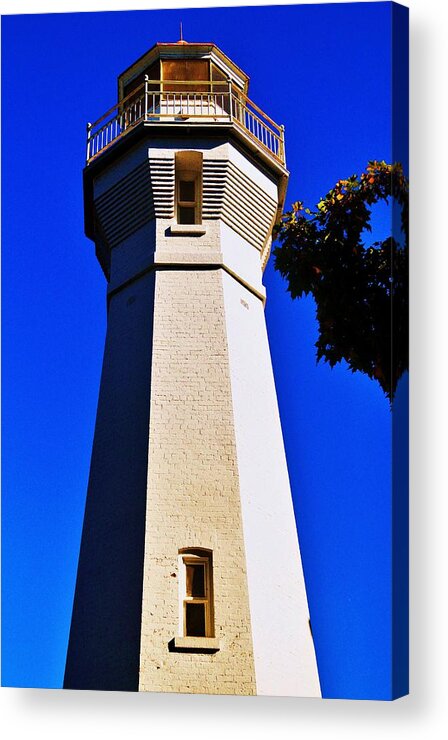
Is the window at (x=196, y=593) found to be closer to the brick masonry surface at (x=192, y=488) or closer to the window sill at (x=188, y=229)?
the brick masonry surface at (x=192, y=488)

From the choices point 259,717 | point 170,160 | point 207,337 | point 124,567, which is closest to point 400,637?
point 259,717

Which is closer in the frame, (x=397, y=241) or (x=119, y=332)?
(x=397, y=241)

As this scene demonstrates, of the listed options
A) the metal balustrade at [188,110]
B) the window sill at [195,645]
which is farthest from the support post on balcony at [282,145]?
the window sill at [195,645]

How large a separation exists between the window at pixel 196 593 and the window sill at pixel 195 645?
5.9 inches

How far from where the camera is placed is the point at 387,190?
14.6 metres

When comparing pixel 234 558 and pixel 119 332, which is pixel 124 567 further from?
pixel 119 332

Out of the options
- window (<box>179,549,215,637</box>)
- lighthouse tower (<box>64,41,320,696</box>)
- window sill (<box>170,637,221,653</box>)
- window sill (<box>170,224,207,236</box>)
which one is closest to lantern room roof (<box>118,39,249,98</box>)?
lighthouse tower (<box>64,41,320,696</box>)

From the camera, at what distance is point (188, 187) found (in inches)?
686

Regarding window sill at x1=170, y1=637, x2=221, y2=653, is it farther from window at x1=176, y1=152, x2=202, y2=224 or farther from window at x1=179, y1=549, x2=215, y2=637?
window at x1=176, y1=152, x2=202, y2=224

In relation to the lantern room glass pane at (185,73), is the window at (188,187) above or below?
below

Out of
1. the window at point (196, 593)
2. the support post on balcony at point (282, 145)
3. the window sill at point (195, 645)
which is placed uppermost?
the support post on balcony at point (282, 145)

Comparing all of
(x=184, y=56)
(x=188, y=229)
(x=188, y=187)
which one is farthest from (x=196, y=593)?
(x=184, y=56)

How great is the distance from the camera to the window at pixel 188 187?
17.1m

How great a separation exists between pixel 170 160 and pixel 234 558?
16.9 ft
